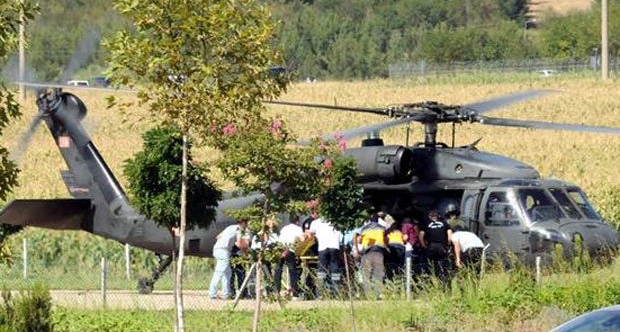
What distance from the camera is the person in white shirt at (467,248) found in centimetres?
2600

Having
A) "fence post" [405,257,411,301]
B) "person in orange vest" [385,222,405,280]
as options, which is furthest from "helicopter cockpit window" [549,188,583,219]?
"fence post" [405,257,411,301]

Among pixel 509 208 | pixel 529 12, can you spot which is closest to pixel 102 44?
pixel 509 208

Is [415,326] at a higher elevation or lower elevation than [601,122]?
lower

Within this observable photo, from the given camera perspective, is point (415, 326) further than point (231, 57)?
Yes

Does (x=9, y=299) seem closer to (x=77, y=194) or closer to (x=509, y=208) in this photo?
(x=509, y=208)

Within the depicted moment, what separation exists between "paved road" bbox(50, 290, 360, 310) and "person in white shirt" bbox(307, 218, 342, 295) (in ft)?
3.46

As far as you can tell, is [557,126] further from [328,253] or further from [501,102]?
[328,253]

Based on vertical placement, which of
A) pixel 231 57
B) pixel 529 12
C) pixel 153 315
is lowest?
pixel 153 315

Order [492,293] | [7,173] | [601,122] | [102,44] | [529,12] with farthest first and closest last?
1. [529,12]
2. [601,122]
3. [492,293]
4. [102,44]
5. [7,173]

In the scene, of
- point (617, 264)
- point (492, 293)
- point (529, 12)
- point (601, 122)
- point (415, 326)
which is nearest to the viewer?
point (415, 326)

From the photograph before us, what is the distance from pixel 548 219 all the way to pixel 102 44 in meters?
11.0

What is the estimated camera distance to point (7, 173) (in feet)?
45.8

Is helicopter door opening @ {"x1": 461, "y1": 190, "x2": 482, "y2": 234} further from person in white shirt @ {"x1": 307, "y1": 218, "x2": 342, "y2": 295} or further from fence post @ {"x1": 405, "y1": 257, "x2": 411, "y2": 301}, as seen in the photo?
person in white shirt @ {"x1": 307, "y1": 218, "x2": 342, "y2": 295}

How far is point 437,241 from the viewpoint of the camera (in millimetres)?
26469
